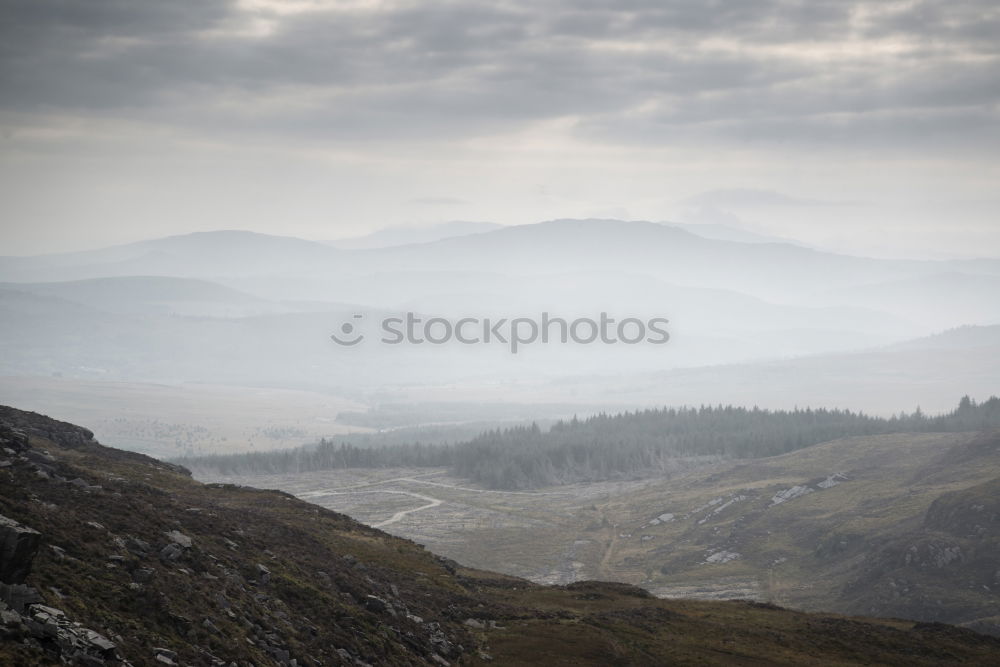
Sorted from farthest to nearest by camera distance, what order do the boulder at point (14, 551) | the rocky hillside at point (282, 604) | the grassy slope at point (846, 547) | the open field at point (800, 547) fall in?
1. the open field at point (800, 547)
2. the grassy slope at point (846, 547)
3. the rocky hillside at point (282, 604)
4. the boulder at point (14, 551)

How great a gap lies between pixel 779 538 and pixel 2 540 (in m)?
156

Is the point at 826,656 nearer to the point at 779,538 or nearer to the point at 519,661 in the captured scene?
the point at 519,661

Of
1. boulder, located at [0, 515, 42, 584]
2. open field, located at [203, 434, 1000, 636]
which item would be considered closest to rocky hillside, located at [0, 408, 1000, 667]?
boulder, located at [0, 515, 42, 584]

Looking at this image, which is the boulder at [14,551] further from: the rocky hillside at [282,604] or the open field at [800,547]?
the open field at [800,547]

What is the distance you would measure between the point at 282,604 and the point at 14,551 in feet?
52.7

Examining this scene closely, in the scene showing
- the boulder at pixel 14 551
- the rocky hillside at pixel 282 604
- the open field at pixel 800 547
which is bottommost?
the open field at pixel 800 547

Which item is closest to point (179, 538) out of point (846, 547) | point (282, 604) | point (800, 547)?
point (282, 604)

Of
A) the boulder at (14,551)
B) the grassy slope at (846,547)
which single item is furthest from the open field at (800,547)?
the boulder at (14,551)

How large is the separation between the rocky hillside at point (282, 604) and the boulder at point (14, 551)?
2.2 inches

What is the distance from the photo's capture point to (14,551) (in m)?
28.9

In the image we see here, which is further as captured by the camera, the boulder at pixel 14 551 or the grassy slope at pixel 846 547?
the grassy slope at pixel 846 547

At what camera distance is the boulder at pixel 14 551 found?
28.8m

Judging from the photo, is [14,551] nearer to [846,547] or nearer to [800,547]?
[846,547]

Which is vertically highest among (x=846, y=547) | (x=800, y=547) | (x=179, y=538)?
(x=179, y=538)
